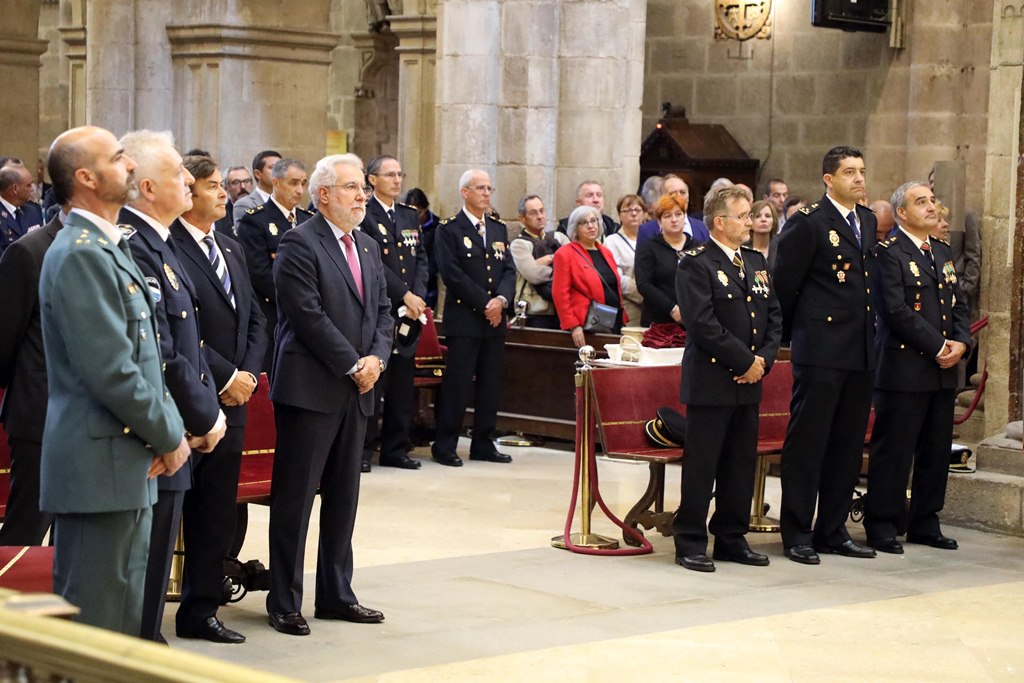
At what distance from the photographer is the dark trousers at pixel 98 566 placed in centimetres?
417

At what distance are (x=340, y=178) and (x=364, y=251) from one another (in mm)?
278

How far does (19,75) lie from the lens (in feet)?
56.7

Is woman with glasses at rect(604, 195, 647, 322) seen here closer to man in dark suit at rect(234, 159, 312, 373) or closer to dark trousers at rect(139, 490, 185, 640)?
man in dark suit at rect(234, 159, 312, 373)

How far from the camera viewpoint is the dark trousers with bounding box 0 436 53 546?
18.4 ft

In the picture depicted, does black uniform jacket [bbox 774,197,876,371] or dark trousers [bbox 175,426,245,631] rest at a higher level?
black uniform jacket [bbox 774,197,876,371]

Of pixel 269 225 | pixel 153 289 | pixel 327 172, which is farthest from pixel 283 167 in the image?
pixel 153 289

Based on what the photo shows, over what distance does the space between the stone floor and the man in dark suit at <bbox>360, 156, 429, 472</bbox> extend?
1348 mm

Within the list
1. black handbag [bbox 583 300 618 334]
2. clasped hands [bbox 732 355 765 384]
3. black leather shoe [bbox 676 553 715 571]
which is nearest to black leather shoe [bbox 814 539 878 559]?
black leather shoe [bbox 676 553 715 571]

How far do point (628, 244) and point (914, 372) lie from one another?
130 inches

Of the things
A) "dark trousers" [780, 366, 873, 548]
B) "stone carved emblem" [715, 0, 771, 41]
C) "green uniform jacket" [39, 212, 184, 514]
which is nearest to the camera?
"green uniform jacket" [39, 212, 184, 514]

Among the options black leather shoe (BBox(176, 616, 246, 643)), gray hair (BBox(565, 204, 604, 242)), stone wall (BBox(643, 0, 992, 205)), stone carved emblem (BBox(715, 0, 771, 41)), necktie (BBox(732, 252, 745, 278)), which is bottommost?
black leather shoe (BBox(176, 616, 246, 643))

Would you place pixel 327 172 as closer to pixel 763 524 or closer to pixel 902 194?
pixel 902 194

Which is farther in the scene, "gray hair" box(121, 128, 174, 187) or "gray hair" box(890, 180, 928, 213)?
"gray hair" box(890, 180, 928, 213)

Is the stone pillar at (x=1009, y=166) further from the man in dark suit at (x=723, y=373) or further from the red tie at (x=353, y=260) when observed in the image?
the red tie at (x=353, y=260)
